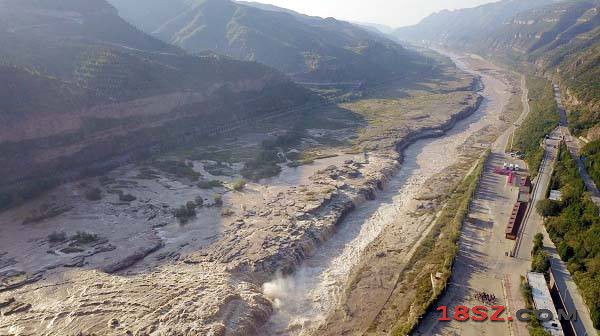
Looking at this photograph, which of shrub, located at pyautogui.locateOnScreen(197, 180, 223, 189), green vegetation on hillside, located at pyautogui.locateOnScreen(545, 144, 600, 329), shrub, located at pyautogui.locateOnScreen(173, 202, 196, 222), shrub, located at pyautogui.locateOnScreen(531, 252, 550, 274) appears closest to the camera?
green vegetation on hillside, located at pyautogui.locateOnScreen(545, 144, 600, 329)

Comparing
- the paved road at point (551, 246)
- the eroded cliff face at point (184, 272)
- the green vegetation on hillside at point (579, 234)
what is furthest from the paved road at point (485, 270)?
the eroded cliff face at point (184, 272)

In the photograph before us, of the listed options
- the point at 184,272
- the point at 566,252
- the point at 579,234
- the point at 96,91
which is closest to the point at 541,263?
the point at 566,252

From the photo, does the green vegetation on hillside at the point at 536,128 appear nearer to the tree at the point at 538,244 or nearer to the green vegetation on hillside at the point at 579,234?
the green vegetation on hillside at the point at 579,234

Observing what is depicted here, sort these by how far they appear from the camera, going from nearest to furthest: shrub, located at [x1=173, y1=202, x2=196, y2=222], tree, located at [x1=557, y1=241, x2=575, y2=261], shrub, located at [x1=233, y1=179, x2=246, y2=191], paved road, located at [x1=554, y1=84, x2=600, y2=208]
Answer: tree, located at [x1=557, y1=241, x2=575, y2=261]
paved road, located at [x1=554, y1=84, x2=600, y2=208]
shrub, located at [x1=173, y1=202, x2=196, y2=222]
shrub, located at [x1=233, y1=179, x2=246, y2=191]

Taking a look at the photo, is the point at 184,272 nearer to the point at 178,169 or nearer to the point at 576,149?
the point at 178,169

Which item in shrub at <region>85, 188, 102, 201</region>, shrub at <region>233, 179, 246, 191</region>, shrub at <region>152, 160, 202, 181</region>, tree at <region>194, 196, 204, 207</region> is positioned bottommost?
shrub at <region>85, 188, 102, 201</region>

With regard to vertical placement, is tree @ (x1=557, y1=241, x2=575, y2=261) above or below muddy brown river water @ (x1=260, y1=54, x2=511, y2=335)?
above

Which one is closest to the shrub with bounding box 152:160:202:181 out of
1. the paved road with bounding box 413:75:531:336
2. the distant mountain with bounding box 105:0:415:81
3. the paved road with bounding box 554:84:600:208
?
the paved road with bounding box 413:75:531:336

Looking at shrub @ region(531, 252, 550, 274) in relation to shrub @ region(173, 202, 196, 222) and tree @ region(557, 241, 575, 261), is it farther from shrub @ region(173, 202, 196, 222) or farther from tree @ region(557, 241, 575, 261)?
shrub @ region(173, 202, 196, 222)
